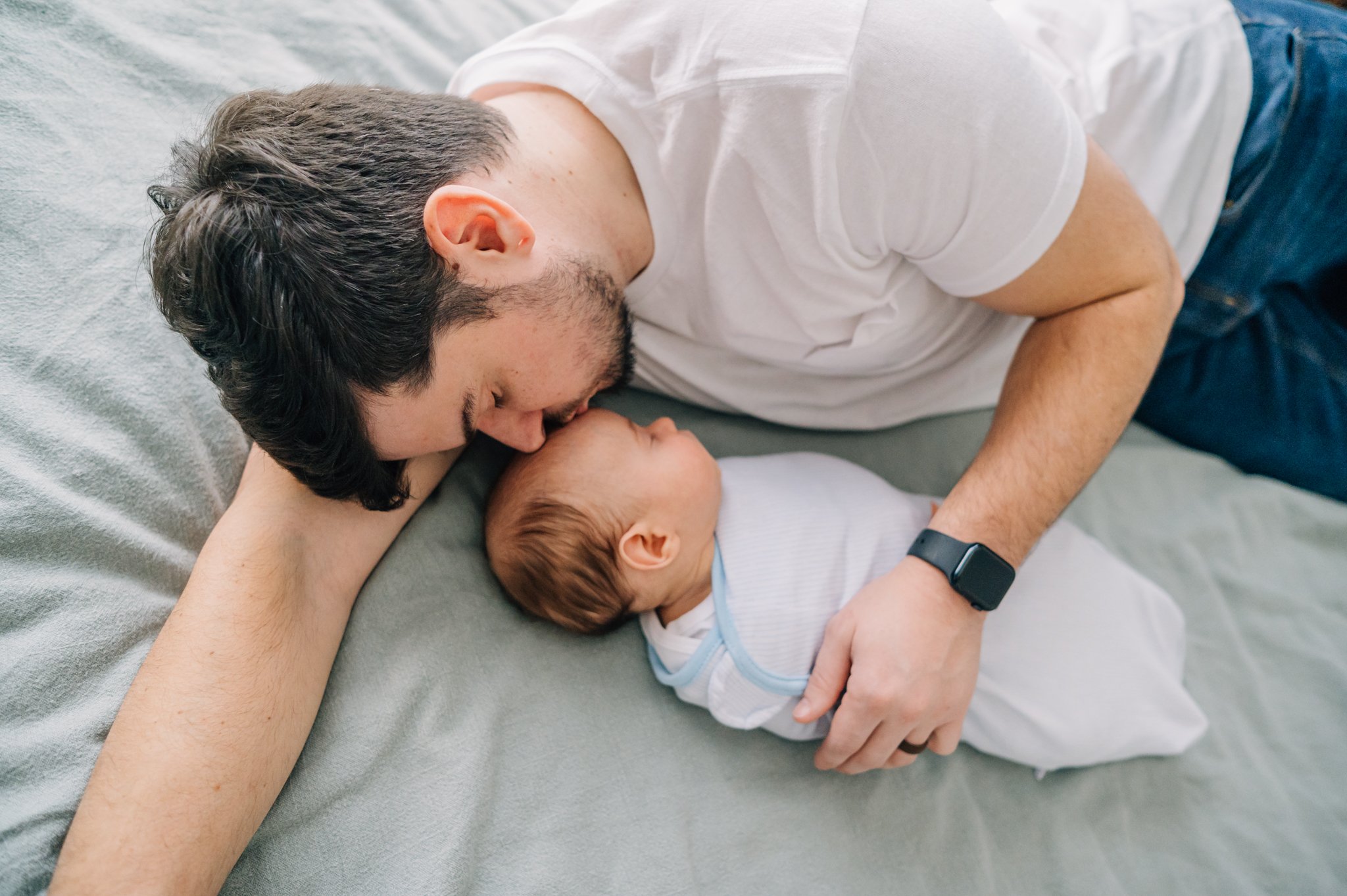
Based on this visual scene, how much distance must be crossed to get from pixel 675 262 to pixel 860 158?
321 millimetres

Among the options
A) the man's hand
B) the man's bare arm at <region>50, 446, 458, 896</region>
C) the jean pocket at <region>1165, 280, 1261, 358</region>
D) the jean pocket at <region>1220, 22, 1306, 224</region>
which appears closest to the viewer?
the man's bare arm at <region>50, 446, 458, 896</region>

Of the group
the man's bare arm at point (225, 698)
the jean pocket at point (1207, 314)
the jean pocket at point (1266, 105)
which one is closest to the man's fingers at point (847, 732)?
the man's bare arm at point (225, 698)

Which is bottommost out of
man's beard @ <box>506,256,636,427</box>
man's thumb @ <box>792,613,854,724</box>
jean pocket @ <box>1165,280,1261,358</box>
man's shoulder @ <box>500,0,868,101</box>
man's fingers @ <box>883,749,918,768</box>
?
man's fingers @ <box>883,749,918,768</box>

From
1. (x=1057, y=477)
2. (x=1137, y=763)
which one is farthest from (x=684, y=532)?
(x=1137, y=763)

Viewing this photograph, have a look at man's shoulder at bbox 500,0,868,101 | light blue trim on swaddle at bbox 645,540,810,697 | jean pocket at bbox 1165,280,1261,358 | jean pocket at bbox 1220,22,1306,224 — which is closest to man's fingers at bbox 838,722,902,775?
light blue trim on swaddle at bbox 645,540,810,697

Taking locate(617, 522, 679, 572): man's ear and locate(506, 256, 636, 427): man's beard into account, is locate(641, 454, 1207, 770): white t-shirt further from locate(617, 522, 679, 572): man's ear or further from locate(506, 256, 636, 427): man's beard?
locate(506, 256, 636, 427): man's beard

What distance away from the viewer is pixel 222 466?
1016 mm

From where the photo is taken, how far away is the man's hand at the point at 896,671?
979 mm

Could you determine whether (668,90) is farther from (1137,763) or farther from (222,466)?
(1137,763)

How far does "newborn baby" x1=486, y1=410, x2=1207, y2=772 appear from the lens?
106 cm

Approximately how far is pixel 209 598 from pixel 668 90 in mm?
835

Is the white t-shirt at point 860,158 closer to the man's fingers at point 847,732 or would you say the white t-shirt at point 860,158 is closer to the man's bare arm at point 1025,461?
the man's bare arm at point 1025,461

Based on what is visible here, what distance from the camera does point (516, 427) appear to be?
40.8 inches

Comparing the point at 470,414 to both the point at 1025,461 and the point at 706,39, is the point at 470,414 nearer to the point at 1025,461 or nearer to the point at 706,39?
the point at 706,39
